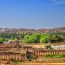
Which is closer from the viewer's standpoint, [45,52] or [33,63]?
[33,63]

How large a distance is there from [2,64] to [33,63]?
3036 mm

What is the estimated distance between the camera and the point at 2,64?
1140 inches

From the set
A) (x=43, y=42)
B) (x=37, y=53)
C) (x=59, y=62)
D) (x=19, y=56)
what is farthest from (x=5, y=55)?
(x=43, y=42)

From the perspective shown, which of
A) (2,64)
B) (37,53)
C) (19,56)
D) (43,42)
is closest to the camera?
(2,64)

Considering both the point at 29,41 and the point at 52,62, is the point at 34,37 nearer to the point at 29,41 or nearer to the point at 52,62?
the point at 29,41

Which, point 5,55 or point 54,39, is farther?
point 54,39

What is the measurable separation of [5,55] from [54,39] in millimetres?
25413

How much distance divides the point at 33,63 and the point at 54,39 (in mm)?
30601

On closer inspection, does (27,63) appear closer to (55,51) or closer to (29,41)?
(55,51)

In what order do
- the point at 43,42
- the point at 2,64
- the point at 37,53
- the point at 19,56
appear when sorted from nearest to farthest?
1. the point at 2,64
2. the point at 19,56
3. the point at 37,53
4. the point at 43,42

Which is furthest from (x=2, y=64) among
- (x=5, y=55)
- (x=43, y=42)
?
(x=43, y=42)

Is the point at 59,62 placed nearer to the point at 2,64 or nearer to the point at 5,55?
the point at 2,64

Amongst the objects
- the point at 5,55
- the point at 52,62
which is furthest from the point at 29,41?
the point at 52,62

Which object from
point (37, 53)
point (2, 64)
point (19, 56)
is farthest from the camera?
point (37, 53)
